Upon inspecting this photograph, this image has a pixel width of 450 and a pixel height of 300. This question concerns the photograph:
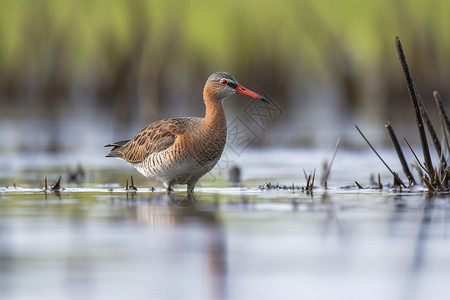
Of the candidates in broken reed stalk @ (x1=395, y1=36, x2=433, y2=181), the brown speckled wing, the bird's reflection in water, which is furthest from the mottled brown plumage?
broken reed stalk @ (x1=395, y1=36, x2=433, y2=181)

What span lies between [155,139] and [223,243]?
11.2 ft

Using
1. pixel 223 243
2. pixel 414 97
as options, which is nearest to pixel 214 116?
pixel 414 97

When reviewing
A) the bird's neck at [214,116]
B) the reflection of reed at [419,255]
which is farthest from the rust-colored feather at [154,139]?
the reflection of reed at [419,255]

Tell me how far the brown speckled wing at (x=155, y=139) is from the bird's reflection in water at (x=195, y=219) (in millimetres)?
525

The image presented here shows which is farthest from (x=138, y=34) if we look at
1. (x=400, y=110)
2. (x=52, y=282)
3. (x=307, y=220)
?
(x=52, y=282)

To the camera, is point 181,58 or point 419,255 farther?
point 181,58

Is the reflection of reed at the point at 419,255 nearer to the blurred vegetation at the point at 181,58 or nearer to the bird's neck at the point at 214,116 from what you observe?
the bird's neck at the point at 214,116

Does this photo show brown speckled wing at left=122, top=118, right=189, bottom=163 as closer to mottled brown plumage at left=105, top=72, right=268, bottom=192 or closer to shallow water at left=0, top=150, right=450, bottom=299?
mottled brown plumage at left=105, top=72, right=268, bottom=192

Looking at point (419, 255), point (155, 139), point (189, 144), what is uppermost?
point (155, 139)

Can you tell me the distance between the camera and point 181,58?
85.5ft

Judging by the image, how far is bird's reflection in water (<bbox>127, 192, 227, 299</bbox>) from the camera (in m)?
4.87

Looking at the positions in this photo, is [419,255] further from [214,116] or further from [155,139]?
[155,139]

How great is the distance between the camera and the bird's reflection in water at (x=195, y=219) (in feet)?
16.0

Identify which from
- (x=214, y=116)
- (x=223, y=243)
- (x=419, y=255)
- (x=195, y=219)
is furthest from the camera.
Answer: (x=214, y=116)
